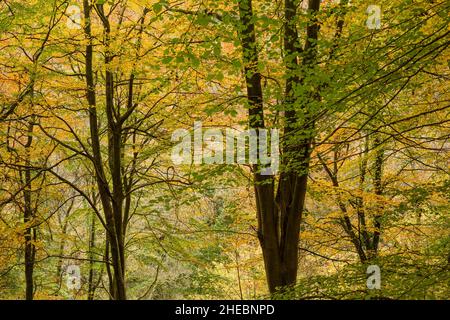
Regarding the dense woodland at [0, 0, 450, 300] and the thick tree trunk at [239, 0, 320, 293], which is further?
the thick tree trunk at [239, 0, 320, 293]

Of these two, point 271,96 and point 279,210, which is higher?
point 271,96

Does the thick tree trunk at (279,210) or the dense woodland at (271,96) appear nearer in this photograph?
the dense woodland at (271,96)

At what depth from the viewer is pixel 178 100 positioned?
7.75 meters

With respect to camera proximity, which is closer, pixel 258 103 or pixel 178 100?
pixel 258 103

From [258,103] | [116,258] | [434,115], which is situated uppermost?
[434,115]

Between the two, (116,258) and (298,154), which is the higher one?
(298,154)

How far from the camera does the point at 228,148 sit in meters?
6.27

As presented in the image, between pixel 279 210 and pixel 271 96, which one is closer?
pixel 271 96
